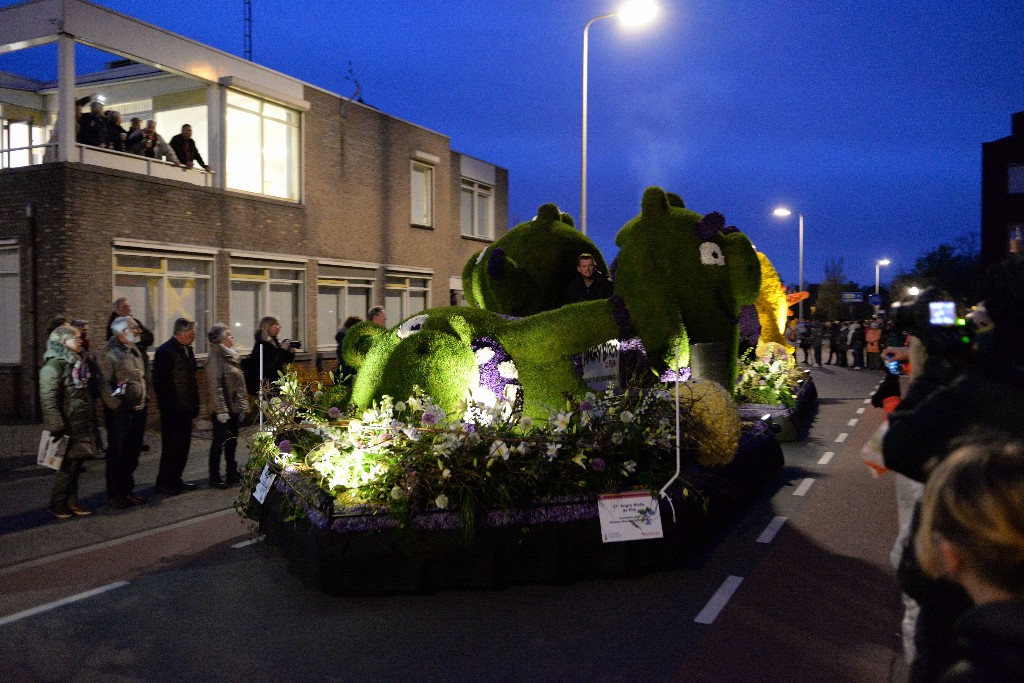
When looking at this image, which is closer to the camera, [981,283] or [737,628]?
[981,283]

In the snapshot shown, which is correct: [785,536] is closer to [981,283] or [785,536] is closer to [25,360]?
[981,283]

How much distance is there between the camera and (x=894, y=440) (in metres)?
2.88

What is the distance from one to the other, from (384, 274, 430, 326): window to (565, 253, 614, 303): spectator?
14.2 meters

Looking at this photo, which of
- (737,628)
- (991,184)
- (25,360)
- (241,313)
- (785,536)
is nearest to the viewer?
(737,628)

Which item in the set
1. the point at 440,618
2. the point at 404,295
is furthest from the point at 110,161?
the point at 440,618

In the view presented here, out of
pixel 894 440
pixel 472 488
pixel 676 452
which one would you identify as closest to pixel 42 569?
pixel 472 488

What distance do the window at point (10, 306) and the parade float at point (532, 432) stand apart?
8.93 meters

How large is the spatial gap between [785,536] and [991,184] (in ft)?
142

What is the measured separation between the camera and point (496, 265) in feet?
27.2

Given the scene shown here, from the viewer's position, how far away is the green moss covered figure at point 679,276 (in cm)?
747

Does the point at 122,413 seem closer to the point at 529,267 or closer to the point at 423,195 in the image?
the point at 529,267

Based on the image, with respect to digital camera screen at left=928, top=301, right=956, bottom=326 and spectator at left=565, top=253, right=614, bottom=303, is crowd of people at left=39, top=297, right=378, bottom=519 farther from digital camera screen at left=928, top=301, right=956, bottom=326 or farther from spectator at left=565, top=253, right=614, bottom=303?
digital camera screen at left=928, top=301, right=956, bottom=326

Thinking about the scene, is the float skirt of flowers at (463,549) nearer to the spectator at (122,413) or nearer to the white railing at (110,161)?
the spectator at (122,413)

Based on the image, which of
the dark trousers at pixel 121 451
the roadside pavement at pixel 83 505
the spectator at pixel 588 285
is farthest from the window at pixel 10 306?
the spectator at pixel 588 285
